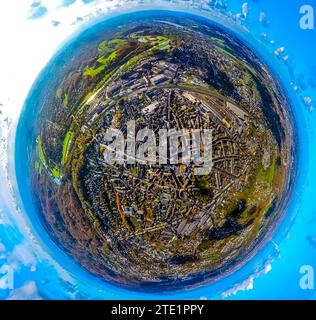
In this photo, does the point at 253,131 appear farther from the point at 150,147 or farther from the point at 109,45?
the point at 109,45

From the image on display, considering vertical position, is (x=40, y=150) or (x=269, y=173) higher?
(x=40, y=150)

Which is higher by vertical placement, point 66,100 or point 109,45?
point 109,45

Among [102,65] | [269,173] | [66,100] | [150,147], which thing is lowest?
[269,173]

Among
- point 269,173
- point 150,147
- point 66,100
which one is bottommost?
point 269,173

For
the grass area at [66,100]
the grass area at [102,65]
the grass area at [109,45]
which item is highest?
the grass area at [109,45]

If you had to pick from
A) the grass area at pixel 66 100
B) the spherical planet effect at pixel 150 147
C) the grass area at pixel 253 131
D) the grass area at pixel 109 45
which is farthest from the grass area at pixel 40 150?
the grass area at pixel 253 131

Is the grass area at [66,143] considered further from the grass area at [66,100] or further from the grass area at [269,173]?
the grass area at [269,173]

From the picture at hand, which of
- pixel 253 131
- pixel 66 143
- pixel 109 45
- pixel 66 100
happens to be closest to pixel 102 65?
pixel 109 45

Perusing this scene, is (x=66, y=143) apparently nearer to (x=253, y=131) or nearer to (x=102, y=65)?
(x=102, y=65)

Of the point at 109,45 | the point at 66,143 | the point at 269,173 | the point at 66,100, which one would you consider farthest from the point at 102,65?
the point at 269,173
